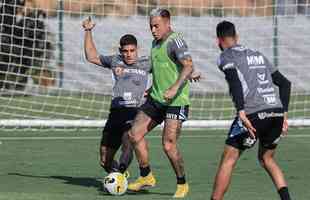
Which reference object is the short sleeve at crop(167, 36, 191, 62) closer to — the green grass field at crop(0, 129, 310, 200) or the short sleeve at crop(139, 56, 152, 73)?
the short sleeve at crop(139, 56, 152, 73)

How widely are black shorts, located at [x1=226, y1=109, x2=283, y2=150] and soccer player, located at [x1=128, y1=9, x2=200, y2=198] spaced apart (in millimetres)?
1424

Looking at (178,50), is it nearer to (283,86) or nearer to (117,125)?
(117,125)

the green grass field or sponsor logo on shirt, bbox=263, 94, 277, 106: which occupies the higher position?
sponsor logo on shirt, bbox=263, 94, 277, 106

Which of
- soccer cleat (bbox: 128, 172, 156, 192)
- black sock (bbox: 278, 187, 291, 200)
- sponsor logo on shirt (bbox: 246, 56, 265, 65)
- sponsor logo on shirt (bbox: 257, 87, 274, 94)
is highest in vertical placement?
sponsor logo on shirt (bbox: 246, 56, 265, 65)

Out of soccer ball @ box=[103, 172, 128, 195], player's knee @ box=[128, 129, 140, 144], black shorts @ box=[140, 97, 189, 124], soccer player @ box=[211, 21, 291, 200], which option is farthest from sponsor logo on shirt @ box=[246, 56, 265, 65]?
soccer ball @ box=[103, 172, 128, 195]

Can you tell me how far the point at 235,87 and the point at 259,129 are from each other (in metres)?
0.48

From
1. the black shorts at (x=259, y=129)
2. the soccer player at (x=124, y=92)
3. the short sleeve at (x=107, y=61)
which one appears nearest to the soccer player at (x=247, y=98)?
the black shorts at (x=259, y=129)

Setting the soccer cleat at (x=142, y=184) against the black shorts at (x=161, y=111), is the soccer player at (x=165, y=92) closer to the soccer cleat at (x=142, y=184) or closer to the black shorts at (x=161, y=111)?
the black shorts at (x=161, y=111)

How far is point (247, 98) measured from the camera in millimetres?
9148

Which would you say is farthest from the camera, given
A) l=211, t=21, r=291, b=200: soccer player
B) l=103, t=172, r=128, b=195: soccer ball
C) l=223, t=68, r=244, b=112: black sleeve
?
l=103, t=172, r=128, b=195: soccer ball

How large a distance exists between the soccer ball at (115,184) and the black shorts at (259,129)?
1894 mm

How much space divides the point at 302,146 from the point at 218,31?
664cm

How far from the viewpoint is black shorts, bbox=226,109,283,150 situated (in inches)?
359

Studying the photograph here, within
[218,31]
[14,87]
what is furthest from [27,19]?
[218,31]
